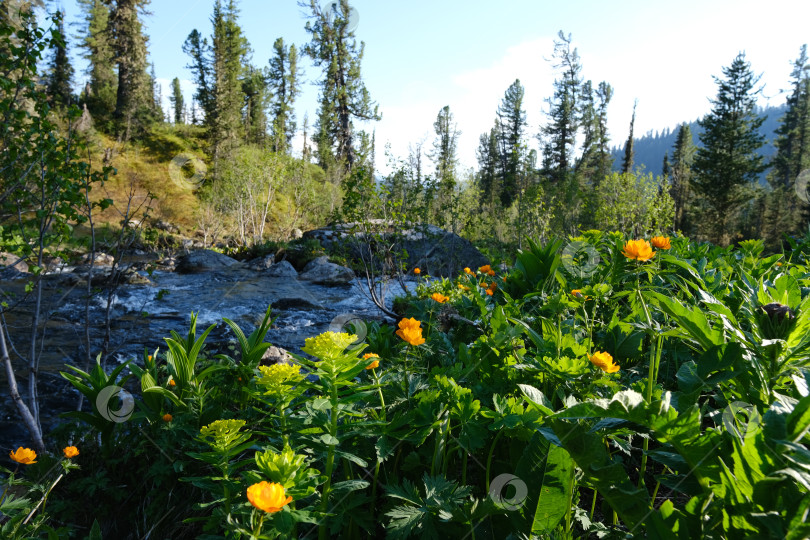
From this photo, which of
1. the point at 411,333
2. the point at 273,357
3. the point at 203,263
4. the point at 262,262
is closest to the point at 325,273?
the point at 262,262

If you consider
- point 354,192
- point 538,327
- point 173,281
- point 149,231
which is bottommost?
point 173,281

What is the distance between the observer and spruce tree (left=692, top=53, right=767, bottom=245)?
2095 centimetres

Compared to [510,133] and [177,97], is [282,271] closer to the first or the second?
[510,133]

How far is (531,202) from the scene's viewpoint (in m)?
11.4

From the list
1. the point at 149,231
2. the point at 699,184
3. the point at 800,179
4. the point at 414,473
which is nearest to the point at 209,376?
the point at 414,473

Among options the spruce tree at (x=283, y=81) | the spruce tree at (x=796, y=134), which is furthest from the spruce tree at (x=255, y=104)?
the spruce tree at (x=796, y=134)

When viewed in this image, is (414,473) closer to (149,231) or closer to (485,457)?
(485,457)

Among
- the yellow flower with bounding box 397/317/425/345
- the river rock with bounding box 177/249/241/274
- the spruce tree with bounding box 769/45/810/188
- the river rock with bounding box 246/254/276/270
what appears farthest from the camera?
the spruce tree with bounding box 769/45/810/188

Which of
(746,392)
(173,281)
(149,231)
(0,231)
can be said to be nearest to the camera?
(746,392)

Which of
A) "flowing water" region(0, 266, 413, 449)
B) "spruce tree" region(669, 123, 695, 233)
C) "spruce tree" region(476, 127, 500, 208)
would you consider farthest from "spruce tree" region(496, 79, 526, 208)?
Answer: "flowing water" region(0, 266, 413, 449)

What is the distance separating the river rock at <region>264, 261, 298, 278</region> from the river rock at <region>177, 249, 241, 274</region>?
150 cm

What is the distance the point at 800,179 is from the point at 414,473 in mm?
38569

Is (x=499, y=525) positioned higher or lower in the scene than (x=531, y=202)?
lower

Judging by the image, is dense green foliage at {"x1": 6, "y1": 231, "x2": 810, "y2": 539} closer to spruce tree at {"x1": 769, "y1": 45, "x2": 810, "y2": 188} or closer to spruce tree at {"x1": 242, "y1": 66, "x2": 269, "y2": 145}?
spruce tree at {"x1": 242, "y1": 66, "x2": 269, "y2": 145}
